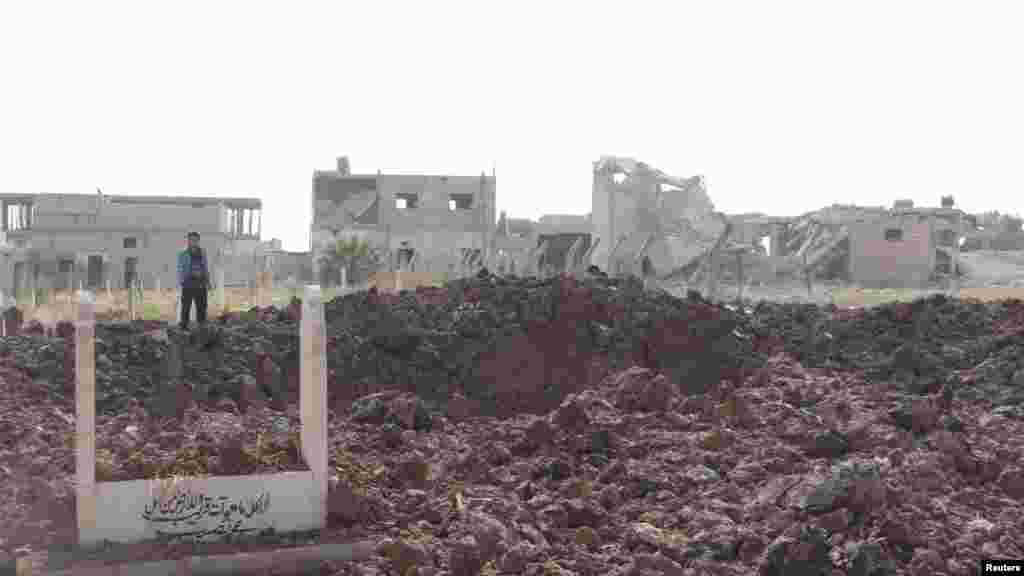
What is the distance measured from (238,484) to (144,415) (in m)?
5.11

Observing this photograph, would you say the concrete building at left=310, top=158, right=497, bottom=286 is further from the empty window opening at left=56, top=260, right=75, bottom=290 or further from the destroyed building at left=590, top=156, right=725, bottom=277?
the empty window opening at left=56, top=260, right=75, bottom=290

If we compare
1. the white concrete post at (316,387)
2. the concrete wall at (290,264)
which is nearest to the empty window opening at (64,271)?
the concrete wall at (290,264)

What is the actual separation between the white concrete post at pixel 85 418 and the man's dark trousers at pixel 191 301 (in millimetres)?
8855

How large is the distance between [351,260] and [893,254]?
17.0m

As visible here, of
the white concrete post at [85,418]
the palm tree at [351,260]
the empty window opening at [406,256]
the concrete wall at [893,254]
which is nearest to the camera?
the white concrete post at [85,418]

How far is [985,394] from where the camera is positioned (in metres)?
13.0

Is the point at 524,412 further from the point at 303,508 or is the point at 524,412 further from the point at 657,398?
the point at 303,508

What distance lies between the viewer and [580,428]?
956 centimetres

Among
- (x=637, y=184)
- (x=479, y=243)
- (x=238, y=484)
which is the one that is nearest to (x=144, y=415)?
(x=238, y=484)

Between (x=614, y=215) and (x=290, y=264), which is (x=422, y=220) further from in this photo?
(x=614, y=215)

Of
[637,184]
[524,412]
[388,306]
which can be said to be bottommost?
[524,412]

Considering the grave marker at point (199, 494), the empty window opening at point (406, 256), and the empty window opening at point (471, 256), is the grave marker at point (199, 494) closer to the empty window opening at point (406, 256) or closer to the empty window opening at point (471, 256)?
the empty window opening at point (471, 256)

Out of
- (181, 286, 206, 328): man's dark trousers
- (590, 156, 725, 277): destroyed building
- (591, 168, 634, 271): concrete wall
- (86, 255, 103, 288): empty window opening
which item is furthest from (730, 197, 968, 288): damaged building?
(181, 286, 206, 328): man's dark trousers

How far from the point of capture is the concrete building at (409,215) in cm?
4266
